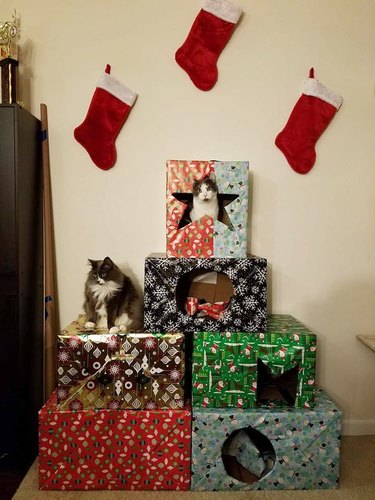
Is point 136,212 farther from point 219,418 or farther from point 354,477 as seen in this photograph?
point 354,477

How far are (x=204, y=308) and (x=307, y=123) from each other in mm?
1034

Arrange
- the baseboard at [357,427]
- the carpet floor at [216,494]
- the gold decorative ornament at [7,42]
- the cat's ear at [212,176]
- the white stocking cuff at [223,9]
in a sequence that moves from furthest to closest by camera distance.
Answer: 1. the baseboard at [357,427]
2. the white stocking cuff at [223,9]
3. the gold decorative ornament at [7,42]
4. the cat's ear at [212,176]
5. the carpet floor at [216,494]

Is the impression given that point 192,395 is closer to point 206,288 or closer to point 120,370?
point 120,370

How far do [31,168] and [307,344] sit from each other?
1406 millimetres

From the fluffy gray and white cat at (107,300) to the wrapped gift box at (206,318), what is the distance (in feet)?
0.44

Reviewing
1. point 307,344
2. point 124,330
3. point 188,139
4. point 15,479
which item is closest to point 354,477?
point 307,344

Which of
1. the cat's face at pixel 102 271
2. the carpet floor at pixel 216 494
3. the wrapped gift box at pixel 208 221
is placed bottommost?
the carpet floor at pixel 216 494

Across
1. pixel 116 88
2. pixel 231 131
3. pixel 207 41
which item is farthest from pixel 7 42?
pixel 231 131

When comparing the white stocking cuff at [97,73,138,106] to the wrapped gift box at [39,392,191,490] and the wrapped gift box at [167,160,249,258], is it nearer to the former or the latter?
the wrapped gift box at [167,160,249,258]

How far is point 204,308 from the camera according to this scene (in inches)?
64.2

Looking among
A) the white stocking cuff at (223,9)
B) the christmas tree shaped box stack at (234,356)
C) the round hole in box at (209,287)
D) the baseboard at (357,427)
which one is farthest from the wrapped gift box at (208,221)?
the baseboard at (357,427)

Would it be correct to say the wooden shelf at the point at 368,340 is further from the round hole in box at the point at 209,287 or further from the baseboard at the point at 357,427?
the round hole in box at the point at 209,287

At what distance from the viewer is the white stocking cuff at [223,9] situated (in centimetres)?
182

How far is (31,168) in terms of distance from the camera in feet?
5.72
